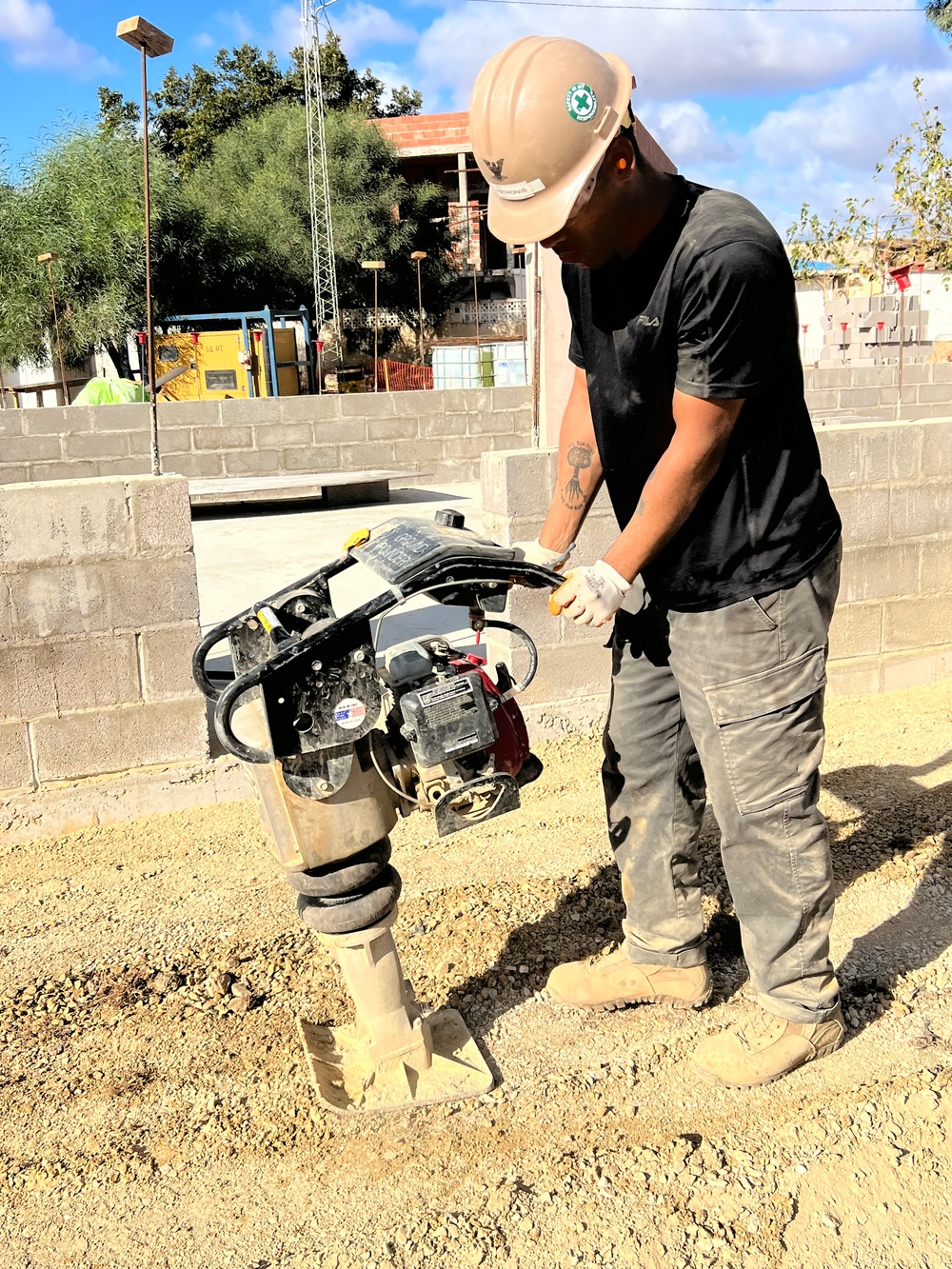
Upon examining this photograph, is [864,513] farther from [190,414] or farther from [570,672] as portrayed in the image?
[190,414]

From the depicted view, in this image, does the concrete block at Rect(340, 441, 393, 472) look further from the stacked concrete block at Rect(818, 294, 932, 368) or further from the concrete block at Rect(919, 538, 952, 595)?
the stacked concrete block at Rect(818, 294, 932, 368)

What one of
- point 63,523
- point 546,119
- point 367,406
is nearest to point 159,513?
point 63,523

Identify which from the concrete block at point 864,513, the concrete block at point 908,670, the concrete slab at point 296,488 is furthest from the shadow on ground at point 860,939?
the concrete slab at point 296,488

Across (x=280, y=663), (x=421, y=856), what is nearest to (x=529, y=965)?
(x=421, y=856)

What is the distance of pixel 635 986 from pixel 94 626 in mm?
2236

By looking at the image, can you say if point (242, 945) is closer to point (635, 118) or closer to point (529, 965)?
point (529, 965)

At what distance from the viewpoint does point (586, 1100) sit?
7.31ft

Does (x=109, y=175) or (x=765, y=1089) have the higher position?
(x=109, y=175)

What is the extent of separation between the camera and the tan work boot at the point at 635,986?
2.49 m

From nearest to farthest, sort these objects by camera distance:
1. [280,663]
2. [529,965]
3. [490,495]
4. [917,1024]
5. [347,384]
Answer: [280,663] < [917,1024] < [529,965] < [490,495] < [347,384]

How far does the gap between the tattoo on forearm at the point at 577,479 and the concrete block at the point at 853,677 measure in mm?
2766

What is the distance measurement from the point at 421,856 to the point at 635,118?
2.27m

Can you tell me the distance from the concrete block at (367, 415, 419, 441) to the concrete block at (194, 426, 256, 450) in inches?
52.6

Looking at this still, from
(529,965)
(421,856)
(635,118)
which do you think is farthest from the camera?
(421,856)
